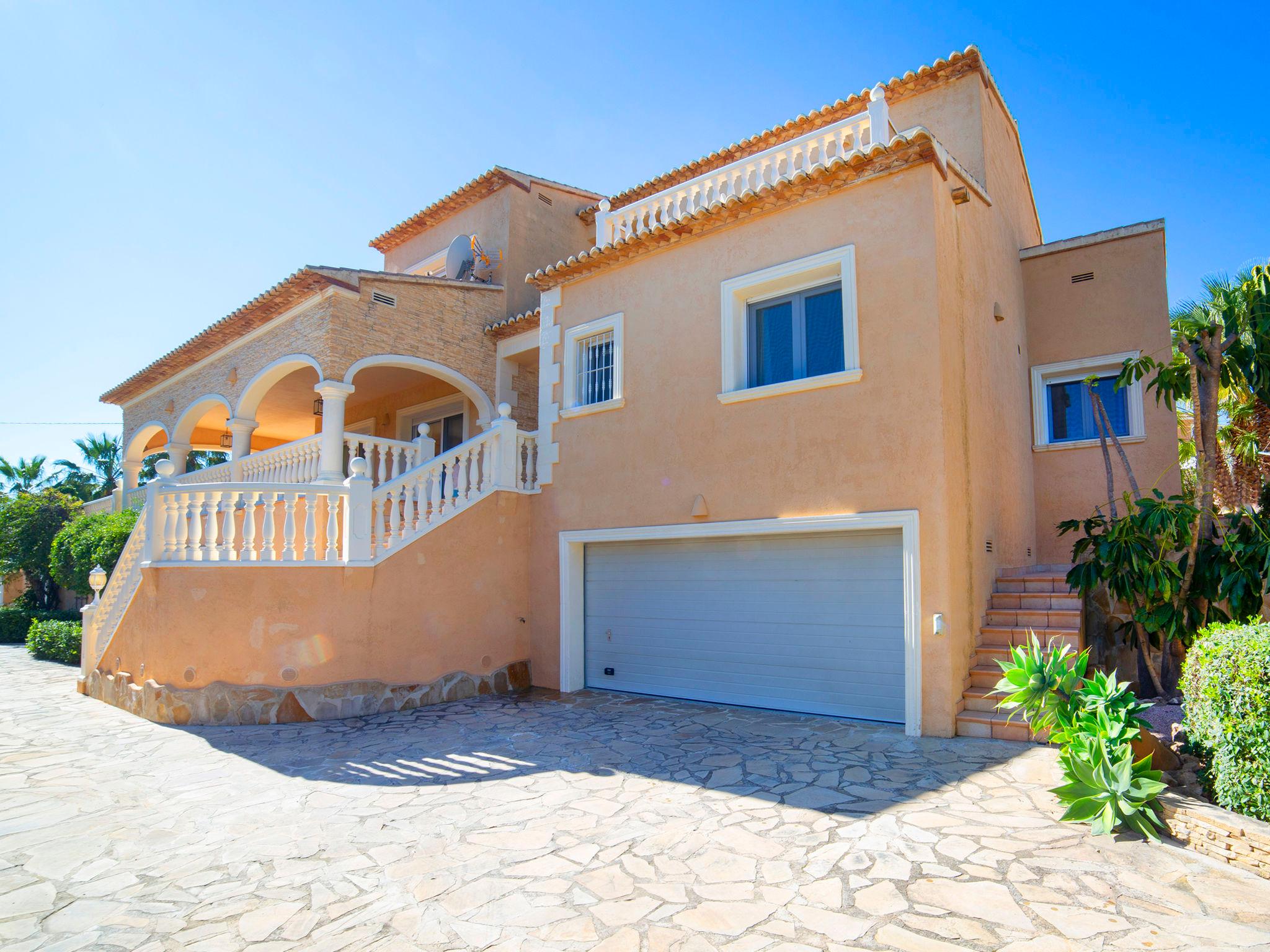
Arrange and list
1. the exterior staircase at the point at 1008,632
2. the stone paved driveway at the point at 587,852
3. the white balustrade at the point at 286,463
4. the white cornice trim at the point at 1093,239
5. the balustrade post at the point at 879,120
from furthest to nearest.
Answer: the white balustrade at the point at 286,463 < the white cornice trim at the point at 1093,239 < the balustrade post at the point at 879,120 < the exterior staircase at the point at 1008,632 < the stone paved driveway at the point at 587,852

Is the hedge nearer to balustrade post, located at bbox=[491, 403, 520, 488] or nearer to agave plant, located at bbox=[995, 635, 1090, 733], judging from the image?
balustrade post, located at bbox=[491, 403, 520, 488]

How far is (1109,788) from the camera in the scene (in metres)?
4.59

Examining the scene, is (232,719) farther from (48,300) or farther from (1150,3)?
(1150,3)

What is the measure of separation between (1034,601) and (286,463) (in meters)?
11.5

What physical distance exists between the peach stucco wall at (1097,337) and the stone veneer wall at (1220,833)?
6.46 meters

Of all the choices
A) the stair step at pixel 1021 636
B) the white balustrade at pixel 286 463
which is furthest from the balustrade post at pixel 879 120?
the white balustrade at pixel 286 463

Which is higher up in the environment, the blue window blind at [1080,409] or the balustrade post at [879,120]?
the balustrade post at [879,120]

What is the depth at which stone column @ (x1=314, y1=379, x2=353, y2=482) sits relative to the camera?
11109mm

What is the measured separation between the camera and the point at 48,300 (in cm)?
1459

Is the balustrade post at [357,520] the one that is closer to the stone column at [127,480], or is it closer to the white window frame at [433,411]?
the white window frame at [433,411]

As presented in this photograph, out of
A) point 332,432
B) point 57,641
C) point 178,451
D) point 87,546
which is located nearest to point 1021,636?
point 332,432

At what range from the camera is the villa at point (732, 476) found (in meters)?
7.73

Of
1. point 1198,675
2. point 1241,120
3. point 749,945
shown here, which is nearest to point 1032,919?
point 749,945

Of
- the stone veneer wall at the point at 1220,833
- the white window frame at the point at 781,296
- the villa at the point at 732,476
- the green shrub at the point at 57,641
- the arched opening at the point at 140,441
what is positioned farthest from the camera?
the arched opening at the point at 140,441
